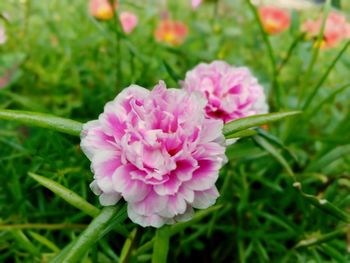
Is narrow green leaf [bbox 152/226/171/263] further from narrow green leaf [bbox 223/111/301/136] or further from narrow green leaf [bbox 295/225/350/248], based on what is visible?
narrow green leaf [bbox 295/225/350/248]

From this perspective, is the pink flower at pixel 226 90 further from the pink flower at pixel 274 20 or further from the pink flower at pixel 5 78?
the pink flower at pixel 274 20

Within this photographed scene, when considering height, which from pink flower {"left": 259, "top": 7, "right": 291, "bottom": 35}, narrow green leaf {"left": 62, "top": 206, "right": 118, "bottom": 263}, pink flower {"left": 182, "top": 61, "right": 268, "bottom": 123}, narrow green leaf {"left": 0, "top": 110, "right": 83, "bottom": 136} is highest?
narrow green leaf {"left": 0, "top": 110, "right": 83, "bottom": 136}

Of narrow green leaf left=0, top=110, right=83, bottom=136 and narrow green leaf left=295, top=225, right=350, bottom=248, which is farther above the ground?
narrow green leaf left=0, top=110, right=83, bottom=136

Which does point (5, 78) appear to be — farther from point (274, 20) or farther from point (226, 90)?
point (274, 20)

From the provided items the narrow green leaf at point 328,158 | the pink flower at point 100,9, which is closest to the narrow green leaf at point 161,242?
the narrow green leaf at point 328,158

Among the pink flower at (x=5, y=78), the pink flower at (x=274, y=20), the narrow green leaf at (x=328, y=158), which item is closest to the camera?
the narrow green leaf at (x=328, y=158)

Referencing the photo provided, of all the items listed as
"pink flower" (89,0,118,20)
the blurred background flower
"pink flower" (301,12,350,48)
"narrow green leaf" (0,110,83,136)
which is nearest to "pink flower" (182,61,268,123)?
"narrow green leaf" (0,110,83,136)

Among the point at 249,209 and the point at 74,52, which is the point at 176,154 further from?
the point at 74,52
